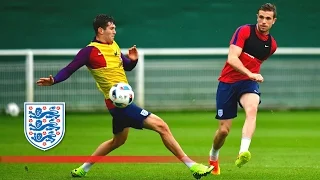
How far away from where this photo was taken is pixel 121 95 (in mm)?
10562

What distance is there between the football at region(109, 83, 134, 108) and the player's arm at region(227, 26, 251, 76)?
4.44 ft

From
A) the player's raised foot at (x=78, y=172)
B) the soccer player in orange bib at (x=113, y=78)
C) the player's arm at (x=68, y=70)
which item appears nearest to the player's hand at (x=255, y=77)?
→ the soccer player in orange bib at (x=113, y=78)

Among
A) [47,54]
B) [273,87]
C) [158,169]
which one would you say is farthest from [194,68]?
[158,169]

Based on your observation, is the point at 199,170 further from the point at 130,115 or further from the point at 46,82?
the point at 46,82

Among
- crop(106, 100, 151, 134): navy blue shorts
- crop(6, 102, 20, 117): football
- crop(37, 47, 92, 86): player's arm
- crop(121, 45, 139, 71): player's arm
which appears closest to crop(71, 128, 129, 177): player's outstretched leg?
crop(106, 100, 151, 134): navy blue shorts

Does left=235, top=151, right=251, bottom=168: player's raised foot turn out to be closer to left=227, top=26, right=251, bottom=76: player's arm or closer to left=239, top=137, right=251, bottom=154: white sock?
left=239, top=137, right=251, bottom=154: white sock

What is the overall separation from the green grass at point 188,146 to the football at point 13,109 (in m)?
0.62

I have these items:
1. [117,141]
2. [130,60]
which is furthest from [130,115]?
[130,60]

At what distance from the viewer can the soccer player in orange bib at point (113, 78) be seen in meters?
10.6

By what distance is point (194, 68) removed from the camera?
74.4 ft

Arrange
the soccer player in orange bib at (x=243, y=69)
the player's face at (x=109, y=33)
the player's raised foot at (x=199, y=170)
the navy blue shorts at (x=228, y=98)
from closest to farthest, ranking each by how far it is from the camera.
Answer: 1. the player's raised foot at (x=199, y=170)
2. the player's face at (x=109, y=33)
3. the soccer player in orange bib at (x=243, y=69)
4. the navy blue shorts at (x=228, y=98)

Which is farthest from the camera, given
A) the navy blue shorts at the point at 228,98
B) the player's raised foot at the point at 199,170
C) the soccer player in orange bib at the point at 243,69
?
the navy blue shorts at the point at 228,98

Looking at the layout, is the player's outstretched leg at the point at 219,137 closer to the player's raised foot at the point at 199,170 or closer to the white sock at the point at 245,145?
the white sock at the point at 245,145

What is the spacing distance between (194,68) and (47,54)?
347cm
